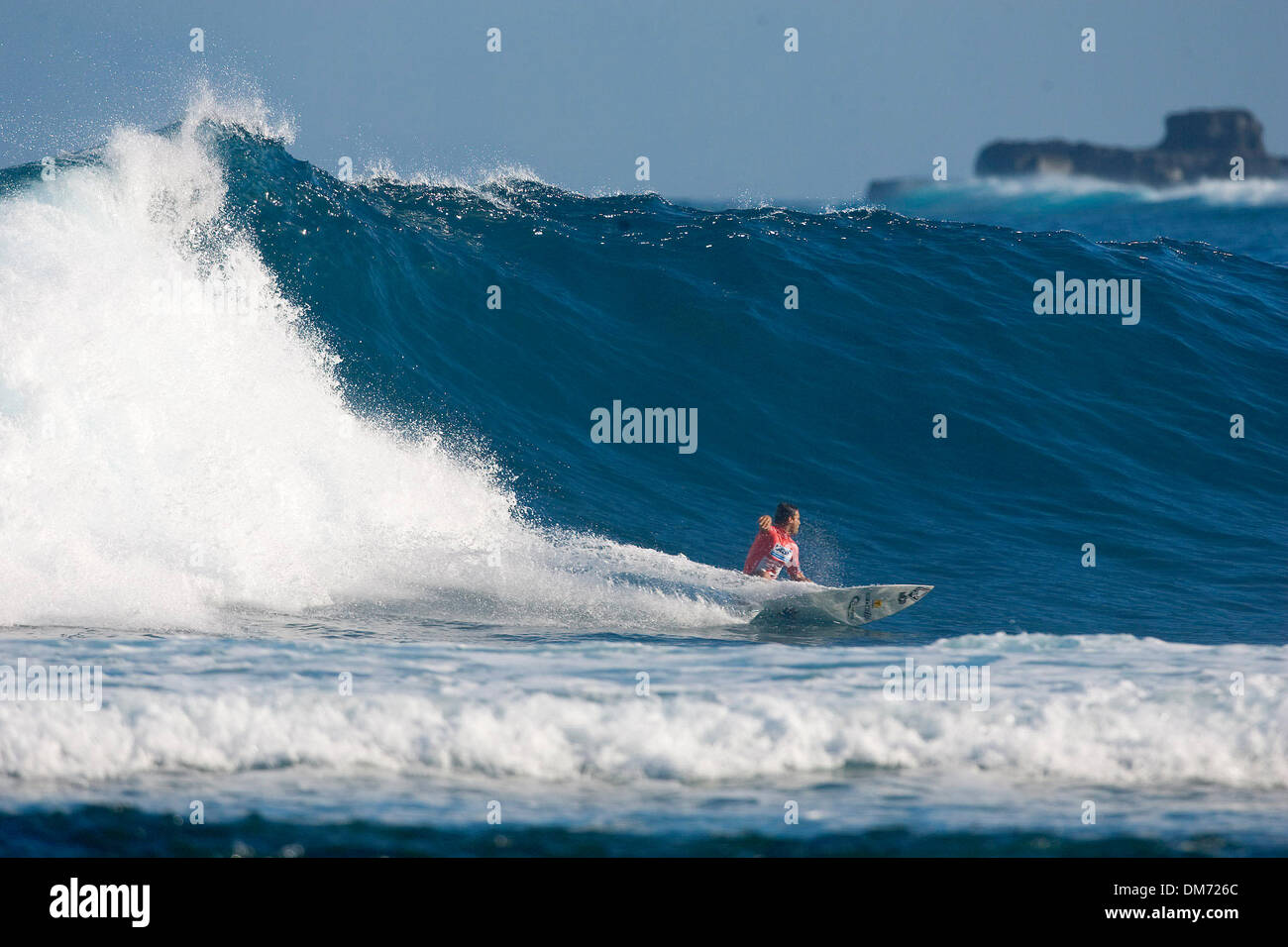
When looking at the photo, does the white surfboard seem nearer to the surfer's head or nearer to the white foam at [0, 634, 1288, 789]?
the surfer's head

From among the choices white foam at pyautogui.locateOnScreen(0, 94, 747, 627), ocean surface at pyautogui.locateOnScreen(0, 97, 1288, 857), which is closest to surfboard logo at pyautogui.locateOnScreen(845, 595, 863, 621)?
ocean surface at pyautogui.locateOnScreen(0, 97, 1288, 857)

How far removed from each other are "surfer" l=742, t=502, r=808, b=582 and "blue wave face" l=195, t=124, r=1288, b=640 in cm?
125

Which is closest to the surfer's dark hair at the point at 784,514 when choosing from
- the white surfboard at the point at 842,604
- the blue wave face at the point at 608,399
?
the blue wave face at the point at 608,399

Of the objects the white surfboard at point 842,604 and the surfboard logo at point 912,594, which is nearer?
the white surfboard at point 842,604

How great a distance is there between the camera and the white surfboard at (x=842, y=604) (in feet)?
34.1

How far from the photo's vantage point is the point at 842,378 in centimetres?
1703

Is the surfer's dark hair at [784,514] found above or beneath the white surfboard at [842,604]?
above

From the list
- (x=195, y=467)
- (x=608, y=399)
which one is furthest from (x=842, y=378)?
(x=195, y=467)

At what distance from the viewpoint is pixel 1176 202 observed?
5566 cm

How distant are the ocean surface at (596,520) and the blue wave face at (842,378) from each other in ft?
0.23

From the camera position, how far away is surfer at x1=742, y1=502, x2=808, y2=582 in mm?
11141

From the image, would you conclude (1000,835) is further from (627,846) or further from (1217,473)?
(1217,473)

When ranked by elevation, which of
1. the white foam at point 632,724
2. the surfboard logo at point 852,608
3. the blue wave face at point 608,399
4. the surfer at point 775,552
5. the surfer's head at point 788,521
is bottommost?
the white foam at point 632,724

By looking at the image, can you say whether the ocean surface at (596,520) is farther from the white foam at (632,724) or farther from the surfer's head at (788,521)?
the surfer's head at (788,521)
